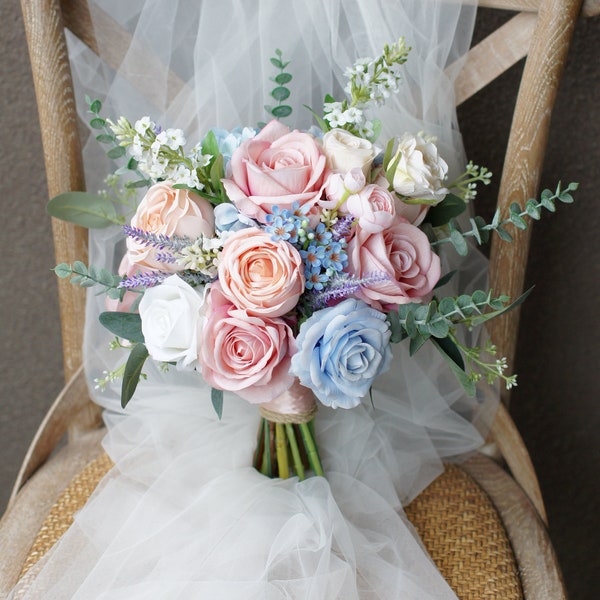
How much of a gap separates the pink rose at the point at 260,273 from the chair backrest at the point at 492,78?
320 mm

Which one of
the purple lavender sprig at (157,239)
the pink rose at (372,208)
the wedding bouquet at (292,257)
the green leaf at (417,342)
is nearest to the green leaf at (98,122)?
the wedding bouquet at (292,257)

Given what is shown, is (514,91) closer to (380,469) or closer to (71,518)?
(380,469)

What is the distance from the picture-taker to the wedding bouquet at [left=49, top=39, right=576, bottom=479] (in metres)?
0.57

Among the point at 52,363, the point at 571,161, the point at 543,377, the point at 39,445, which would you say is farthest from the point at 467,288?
the point at 52,363

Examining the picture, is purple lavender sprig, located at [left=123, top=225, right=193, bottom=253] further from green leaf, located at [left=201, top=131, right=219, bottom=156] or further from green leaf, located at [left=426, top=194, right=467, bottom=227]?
green leaf, located at [left=426, top=194, right=467, bottom=227]

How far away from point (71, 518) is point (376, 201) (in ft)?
1.64

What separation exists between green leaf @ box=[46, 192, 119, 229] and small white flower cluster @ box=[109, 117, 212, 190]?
18cm

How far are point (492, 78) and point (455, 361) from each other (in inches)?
13.5

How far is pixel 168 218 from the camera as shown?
0.60 m

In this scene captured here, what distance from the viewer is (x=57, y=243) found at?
837mm

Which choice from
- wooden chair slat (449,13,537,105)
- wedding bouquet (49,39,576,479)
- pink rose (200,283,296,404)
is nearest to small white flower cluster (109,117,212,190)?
wedding bouquet (49,39,576,479)

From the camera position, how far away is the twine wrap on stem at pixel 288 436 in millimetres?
668

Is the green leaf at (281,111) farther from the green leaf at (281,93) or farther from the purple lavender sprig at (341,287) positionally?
the purple lavender sprig at (341,287)

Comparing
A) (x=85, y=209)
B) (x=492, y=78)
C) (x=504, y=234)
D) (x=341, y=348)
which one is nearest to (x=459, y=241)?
(x=504, y=234)
